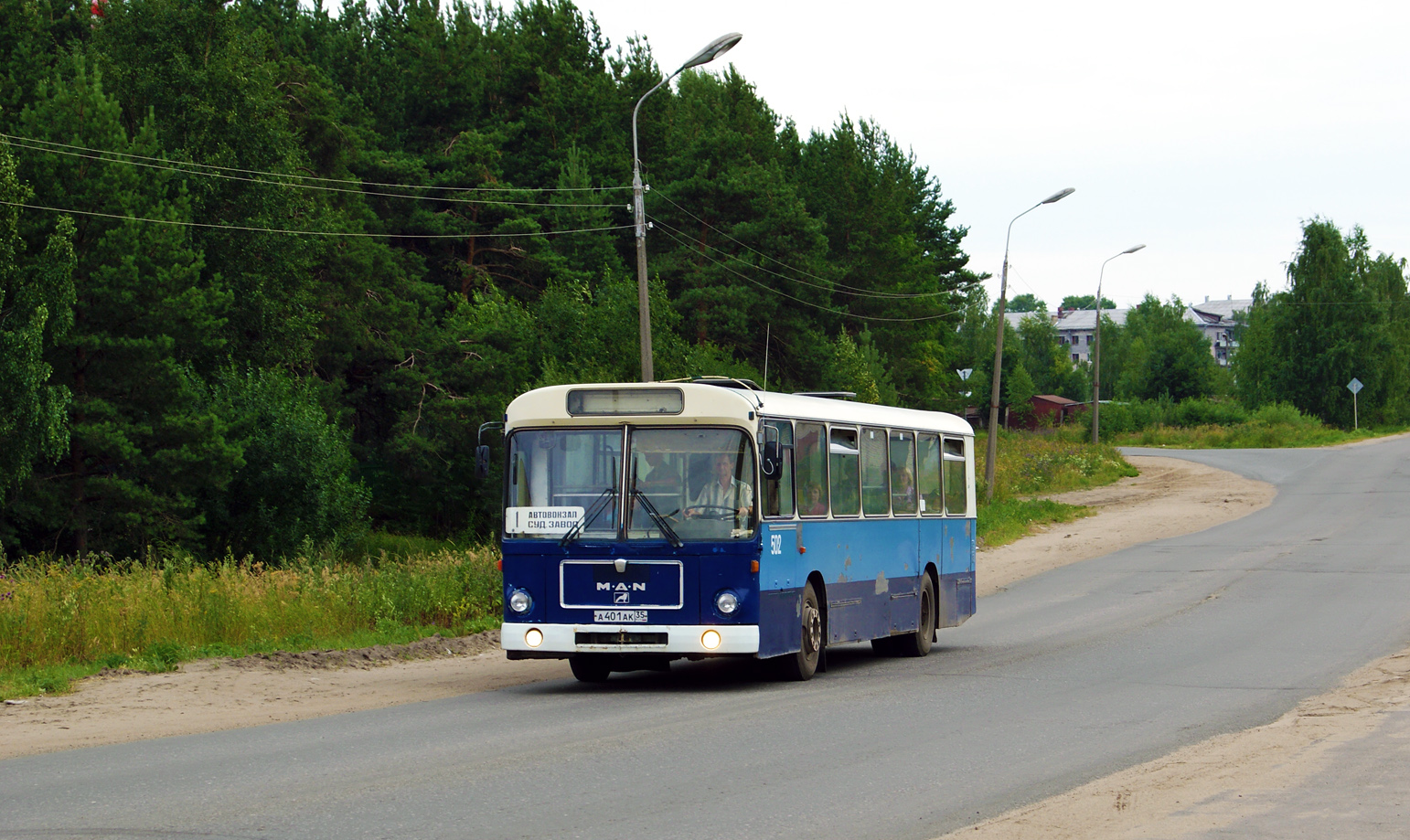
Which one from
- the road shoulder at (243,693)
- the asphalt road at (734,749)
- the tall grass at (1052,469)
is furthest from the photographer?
the tall grass at (1052,469)

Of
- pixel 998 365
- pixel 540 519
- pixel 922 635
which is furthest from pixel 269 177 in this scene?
pixel 540 519

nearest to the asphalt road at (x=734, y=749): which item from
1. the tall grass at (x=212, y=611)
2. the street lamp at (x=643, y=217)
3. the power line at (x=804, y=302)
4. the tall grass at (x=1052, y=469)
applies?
the tall grass at (x=212, y=611)

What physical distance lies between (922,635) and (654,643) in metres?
5.84

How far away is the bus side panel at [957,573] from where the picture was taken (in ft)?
63.1

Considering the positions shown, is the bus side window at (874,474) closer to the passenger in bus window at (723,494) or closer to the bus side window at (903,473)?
the bus side window at (903,473)

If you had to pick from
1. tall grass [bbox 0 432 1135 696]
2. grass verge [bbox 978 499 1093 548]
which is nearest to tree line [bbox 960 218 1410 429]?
grass verge [bbox 978 499 1093 548]

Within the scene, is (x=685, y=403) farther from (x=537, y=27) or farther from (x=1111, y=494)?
(x=537, y=27)

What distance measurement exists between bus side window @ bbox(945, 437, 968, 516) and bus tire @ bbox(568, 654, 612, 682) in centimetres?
614

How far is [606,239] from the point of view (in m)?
68.8

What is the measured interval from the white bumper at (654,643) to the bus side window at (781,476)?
1194 millimetres

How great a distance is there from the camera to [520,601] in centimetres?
1379

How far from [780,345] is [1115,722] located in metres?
61.8

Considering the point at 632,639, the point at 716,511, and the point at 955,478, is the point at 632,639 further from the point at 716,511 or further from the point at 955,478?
the point at 955,478

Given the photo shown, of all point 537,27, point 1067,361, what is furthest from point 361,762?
point 1067,361
